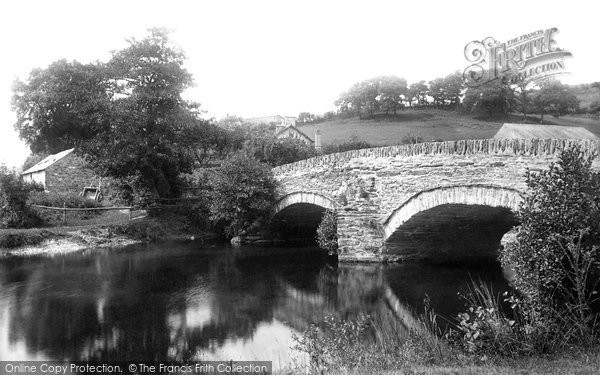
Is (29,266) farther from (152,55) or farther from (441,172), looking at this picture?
(441,172)

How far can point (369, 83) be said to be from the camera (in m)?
48.7

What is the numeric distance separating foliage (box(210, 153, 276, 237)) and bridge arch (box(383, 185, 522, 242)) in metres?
5.96

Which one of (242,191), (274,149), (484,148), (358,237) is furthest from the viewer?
(274,149)

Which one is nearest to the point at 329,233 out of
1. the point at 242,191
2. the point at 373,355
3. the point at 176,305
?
the point at 242,191

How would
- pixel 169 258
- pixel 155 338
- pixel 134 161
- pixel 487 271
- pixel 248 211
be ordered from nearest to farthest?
pixel 155 338 → pixel 487 271 → pixel 169 258 → pixel 248 211 → pixel 134 161

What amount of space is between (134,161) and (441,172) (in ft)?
44.0

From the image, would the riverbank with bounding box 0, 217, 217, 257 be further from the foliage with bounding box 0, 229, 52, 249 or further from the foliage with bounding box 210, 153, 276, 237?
the foliage with bounding box 210, 153, 276, 237

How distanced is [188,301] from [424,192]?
5.93 metres

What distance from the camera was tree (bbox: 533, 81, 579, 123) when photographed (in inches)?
1330

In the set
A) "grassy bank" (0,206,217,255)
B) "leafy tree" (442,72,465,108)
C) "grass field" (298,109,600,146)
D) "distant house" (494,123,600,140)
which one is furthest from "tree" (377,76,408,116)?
"grassy bank" (0,206,217,255)

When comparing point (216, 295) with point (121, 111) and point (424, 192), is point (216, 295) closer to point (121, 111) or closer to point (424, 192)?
point (424, 192)

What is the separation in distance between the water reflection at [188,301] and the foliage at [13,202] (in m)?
3.34

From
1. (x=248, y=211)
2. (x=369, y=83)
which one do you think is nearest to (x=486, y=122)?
(x=369, y=83)

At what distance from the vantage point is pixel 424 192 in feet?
36.7
